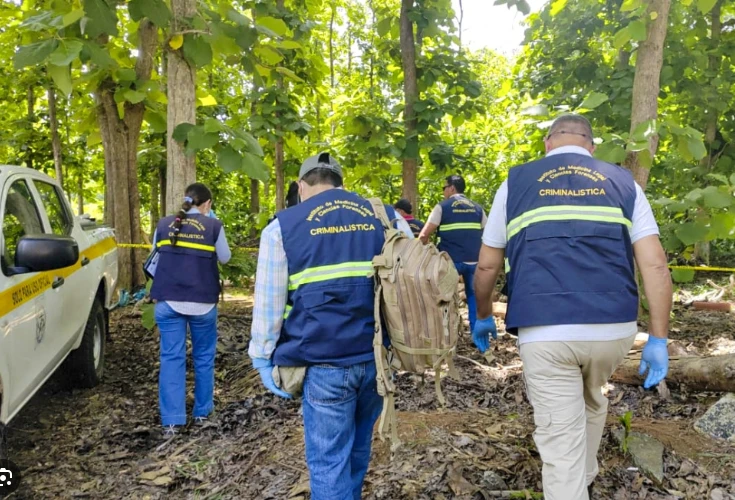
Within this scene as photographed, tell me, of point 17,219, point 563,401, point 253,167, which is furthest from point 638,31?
point 17,219

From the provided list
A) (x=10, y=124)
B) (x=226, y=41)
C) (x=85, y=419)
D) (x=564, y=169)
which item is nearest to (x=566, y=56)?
(x=226, y=41)

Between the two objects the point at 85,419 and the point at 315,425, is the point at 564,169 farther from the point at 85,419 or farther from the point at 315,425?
the point at 85,419

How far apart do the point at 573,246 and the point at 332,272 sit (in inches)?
44.5

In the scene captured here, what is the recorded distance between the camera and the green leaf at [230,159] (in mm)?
4539

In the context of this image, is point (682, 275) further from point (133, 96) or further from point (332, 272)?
point (133, 96)

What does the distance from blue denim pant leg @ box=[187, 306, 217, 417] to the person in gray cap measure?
7.30ft

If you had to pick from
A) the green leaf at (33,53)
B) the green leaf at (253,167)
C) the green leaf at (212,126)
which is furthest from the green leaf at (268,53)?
the green leaf at (33,53)

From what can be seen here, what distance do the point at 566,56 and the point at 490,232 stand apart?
604 centimetres

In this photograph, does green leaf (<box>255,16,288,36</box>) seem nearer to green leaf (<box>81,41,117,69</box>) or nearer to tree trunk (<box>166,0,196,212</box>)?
tree trunk (<box>166,0,196,212</box>)

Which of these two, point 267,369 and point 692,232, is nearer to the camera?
point 267,369

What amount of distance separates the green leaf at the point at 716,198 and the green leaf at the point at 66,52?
4.49 m

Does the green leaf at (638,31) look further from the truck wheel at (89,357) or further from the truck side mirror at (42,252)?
the truck wheel at (89,357)

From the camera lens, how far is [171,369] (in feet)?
14.6

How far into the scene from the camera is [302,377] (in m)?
2.47
